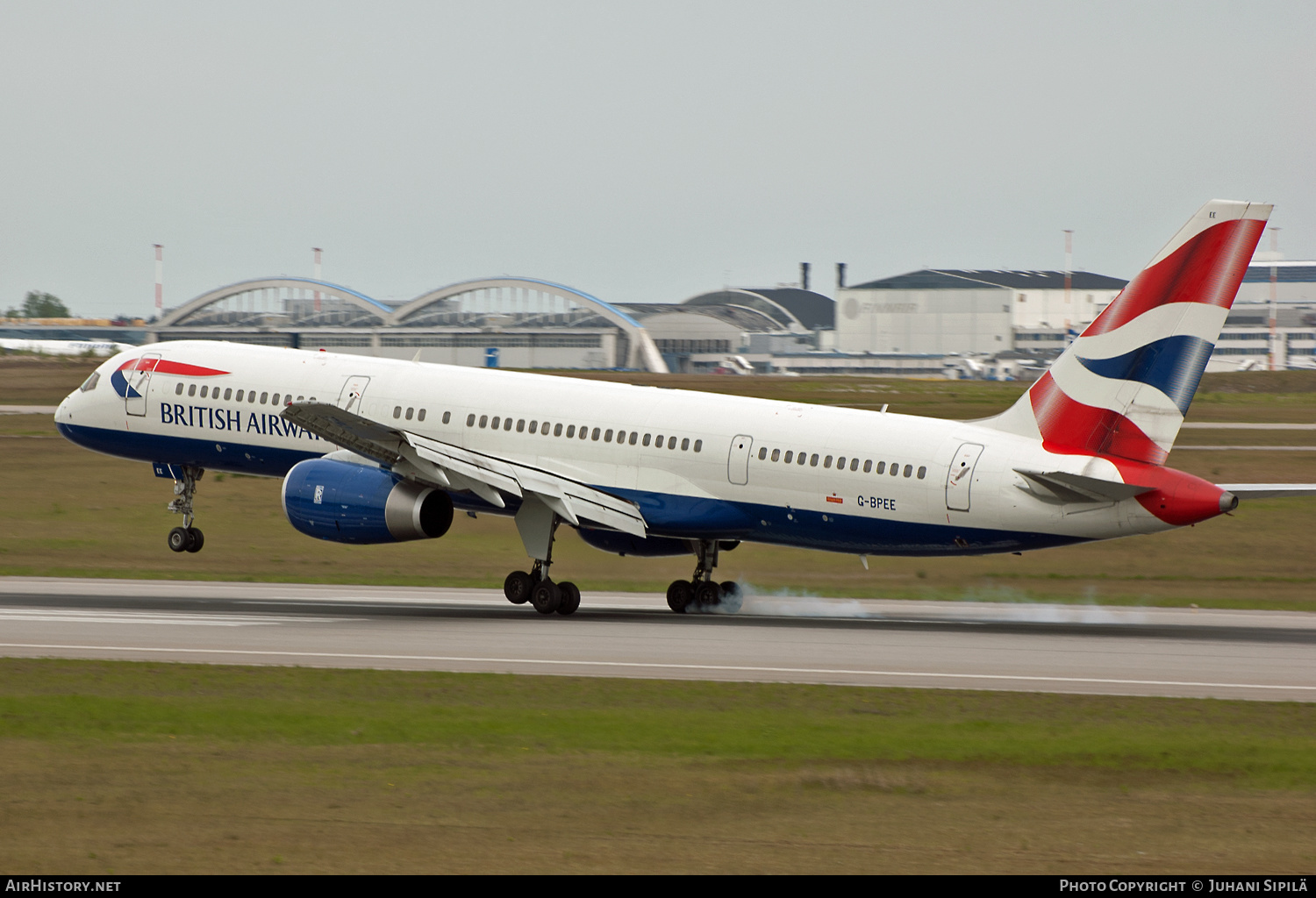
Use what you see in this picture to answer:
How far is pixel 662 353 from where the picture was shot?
6850 inches

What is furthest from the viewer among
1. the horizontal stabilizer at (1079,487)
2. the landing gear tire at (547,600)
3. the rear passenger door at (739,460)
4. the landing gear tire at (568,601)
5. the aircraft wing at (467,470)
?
the landing gear tire at (568,601)

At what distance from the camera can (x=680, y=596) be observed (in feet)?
117

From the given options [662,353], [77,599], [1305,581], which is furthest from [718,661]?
[662,353]

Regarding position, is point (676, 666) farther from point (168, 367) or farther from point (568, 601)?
point (168, 367)

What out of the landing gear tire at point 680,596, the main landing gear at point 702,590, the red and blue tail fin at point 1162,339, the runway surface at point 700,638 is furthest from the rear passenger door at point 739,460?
the red and blue tail fin at point 1162,339

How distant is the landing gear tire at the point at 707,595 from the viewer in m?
35.8

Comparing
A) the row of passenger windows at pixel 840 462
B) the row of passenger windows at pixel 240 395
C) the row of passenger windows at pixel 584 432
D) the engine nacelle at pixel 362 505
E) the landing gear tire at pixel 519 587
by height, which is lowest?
the landing gear tire at pixel 519 587

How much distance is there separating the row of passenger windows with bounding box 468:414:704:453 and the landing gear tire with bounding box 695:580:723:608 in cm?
370

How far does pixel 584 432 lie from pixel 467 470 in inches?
130

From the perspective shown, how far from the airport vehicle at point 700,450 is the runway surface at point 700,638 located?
199 cm

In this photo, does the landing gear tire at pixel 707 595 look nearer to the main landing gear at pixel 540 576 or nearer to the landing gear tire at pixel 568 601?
the main landing gear at pixel 540 576

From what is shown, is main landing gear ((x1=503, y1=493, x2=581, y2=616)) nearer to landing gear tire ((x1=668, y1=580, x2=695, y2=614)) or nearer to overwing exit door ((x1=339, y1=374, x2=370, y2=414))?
landing gear tire ((x1=668, y1=580, x2=695, y2=614))

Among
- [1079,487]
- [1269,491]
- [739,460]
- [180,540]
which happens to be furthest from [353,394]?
[1269,491]

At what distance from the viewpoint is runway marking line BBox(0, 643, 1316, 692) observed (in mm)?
24359
